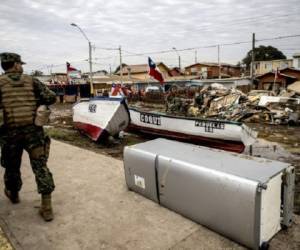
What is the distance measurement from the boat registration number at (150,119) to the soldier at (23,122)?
20.3 feet

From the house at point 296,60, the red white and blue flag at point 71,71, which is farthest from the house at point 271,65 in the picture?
the red white and blue flag at point 71,71

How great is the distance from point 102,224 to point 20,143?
1358 millimetres

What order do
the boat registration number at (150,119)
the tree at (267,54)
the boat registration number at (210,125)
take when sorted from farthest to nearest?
1. the tree at (267,54)
2. the boat registration number at (150,119)
3. the boat registration number at (210,125)

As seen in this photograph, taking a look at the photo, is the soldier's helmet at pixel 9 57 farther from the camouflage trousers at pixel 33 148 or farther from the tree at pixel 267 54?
the tree at pixel 267 54

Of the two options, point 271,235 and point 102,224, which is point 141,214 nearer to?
point 102,224

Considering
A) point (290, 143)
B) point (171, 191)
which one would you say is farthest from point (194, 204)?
point (290, 143)

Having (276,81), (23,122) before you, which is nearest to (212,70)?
(276,81)

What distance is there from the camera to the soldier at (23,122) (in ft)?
10.9

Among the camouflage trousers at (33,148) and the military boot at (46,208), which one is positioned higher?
the camouflage trousers at (33,148)

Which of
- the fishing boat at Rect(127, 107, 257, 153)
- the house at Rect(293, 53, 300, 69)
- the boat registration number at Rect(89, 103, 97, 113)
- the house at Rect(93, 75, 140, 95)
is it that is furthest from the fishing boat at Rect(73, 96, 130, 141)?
the house at Rect(293, 53, 300, 69)

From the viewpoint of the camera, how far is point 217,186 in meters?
2.82

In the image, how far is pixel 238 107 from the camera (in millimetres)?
16453

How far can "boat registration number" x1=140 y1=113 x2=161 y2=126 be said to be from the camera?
951 cm

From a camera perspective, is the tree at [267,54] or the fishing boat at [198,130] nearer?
the fishing boat at [198,130]
